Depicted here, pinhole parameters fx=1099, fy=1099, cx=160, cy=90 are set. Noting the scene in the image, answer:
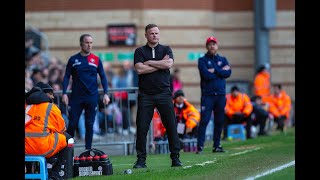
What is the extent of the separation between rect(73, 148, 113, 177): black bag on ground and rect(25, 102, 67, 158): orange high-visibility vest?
3.27 feet

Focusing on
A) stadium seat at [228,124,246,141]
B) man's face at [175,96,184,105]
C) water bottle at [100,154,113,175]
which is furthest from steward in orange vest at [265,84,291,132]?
water bottle at [100,154,113,175]

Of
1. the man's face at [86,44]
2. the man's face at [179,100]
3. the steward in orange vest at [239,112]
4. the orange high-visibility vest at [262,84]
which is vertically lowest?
the steward in orange vest at [239,112]

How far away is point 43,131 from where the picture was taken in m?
15.3

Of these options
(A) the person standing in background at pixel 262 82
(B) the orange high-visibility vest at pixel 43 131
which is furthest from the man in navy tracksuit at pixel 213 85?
(A) the person standing in background at pixel 262 82

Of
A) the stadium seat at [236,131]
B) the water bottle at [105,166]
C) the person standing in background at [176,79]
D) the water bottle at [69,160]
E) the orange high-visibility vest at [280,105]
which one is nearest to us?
the water bottle at [69,160]

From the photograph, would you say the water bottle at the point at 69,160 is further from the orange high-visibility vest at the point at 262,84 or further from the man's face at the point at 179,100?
the orange high-visibility vest at the point at 262,84

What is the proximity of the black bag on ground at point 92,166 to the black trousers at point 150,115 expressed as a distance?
0.94 meters

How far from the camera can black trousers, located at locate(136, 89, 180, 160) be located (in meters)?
17.3

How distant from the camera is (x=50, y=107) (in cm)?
1548

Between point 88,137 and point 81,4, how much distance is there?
13.9m

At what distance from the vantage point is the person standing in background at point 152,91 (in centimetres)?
1720
